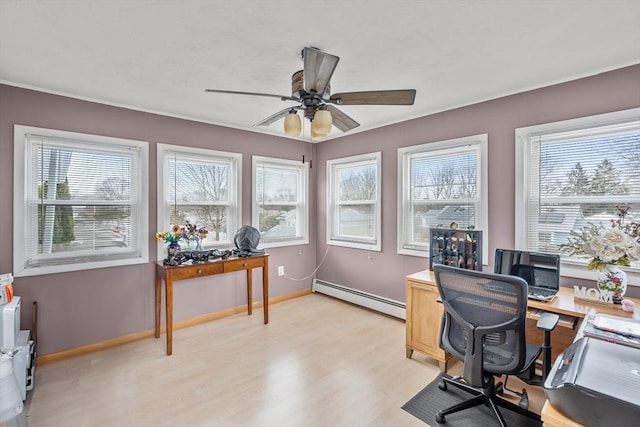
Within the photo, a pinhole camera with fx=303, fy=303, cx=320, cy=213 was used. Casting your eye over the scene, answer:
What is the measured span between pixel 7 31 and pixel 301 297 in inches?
154

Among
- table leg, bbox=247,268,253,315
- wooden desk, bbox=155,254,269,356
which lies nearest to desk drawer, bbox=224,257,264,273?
wooden desk, bbox=155,254,269,356

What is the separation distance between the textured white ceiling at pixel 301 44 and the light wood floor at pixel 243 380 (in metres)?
2.41

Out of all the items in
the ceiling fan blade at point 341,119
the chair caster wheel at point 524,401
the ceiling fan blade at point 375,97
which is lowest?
the chair caster wheel at point 524,401

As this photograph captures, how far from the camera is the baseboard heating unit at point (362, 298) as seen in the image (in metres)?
3.68

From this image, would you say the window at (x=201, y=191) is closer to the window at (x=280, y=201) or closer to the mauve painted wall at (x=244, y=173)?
the mauve painted wall at (x=244, y=173)

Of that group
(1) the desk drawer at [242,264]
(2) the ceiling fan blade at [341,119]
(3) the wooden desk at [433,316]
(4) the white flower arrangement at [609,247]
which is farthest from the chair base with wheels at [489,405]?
(1) the desk drawer at [242,264]

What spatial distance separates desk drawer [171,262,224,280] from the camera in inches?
116

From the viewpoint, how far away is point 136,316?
3145 mm

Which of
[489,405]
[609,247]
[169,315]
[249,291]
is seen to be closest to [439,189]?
[609,247]

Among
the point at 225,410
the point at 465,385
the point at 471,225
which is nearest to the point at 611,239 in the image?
the point at 471,225

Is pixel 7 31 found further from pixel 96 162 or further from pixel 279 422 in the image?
pixel 279 422

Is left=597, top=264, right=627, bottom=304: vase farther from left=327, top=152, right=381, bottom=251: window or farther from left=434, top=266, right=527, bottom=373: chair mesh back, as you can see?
left=327, top=152, right=381, bottom=251: window

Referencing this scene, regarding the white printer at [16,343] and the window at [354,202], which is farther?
the window at [354,202]

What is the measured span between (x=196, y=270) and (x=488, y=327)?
2.57 m
